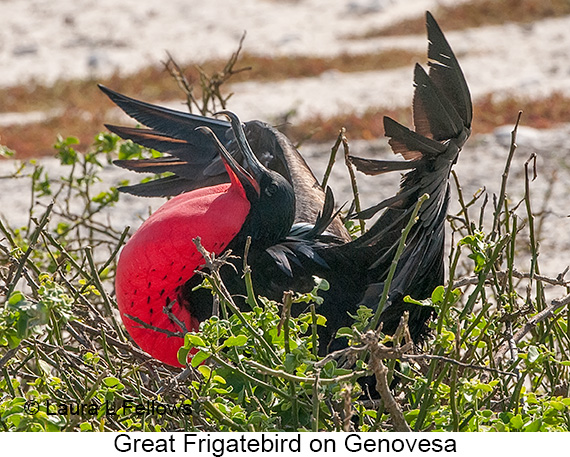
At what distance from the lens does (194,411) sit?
1349 mm

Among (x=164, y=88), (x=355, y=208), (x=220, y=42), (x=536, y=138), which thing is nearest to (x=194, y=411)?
(x=355, y=208)

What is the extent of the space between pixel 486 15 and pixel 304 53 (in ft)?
7.18

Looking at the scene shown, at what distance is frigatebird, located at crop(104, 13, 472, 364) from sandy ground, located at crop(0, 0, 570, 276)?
63.0 inches

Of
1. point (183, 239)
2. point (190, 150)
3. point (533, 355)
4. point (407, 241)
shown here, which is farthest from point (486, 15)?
point (533, 355)

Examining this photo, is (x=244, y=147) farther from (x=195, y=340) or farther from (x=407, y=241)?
(x=195, y=340)

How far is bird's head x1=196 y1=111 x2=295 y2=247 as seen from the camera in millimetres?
1940

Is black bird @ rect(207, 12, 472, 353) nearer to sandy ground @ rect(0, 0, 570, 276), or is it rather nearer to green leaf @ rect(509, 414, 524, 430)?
green leaf @ rect(509, 414, 524, 430)

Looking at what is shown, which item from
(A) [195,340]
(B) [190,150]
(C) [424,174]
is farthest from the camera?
(B) [190,150]

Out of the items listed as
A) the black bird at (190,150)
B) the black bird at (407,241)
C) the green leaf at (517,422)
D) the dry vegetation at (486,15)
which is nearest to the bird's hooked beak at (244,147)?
the black bird at (407,241)

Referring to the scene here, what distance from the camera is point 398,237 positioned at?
1843 mm

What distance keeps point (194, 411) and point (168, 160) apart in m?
1.21

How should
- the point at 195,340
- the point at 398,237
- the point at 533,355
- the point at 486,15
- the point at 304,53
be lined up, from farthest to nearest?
1. the point at 486,15
2. the point at 304,53
3. the point at 398,237
4. the point at 533,355
5. the point at 195,340

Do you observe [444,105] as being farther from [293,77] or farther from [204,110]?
[293,77]

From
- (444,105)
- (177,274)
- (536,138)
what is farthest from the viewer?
(536,138)
